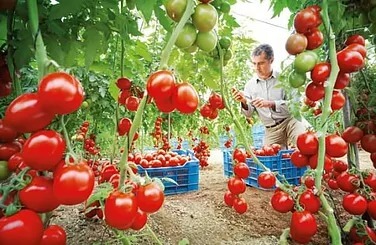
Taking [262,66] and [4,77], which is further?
[262,66]

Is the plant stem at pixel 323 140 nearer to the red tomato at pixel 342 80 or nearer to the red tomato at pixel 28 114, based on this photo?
the red tomato at pixel 342 80

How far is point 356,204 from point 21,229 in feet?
3.89

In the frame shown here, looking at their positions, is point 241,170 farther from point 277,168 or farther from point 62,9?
point 277,168

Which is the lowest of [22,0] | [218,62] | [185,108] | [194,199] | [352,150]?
[194,199]

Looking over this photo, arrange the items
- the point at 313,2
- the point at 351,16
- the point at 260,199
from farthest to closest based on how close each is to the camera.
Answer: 1. the point at 260,199
2. the point at 351,16
3. the point at 313,2

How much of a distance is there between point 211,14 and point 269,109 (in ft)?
9.16

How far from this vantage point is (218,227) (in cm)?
226

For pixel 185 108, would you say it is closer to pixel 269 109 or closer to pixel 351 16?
pixel 351 16

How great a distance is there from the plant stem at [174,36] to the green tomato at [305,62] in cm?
45

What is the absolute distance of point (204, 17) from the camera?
668 millimetres

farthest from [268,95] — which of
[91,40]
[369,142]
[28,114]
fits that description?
[28,114]

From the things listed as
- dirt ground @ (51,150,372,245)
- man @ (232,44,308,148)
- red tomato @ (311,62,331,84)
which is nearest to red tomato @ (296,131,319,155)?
red tomato @ (311,62,331,84)

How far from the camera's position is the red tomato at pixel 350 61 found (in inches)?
37.0

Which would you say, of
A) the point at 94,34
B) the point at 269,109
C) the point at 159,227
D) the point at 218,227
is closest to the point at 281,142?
the point at 269,109
